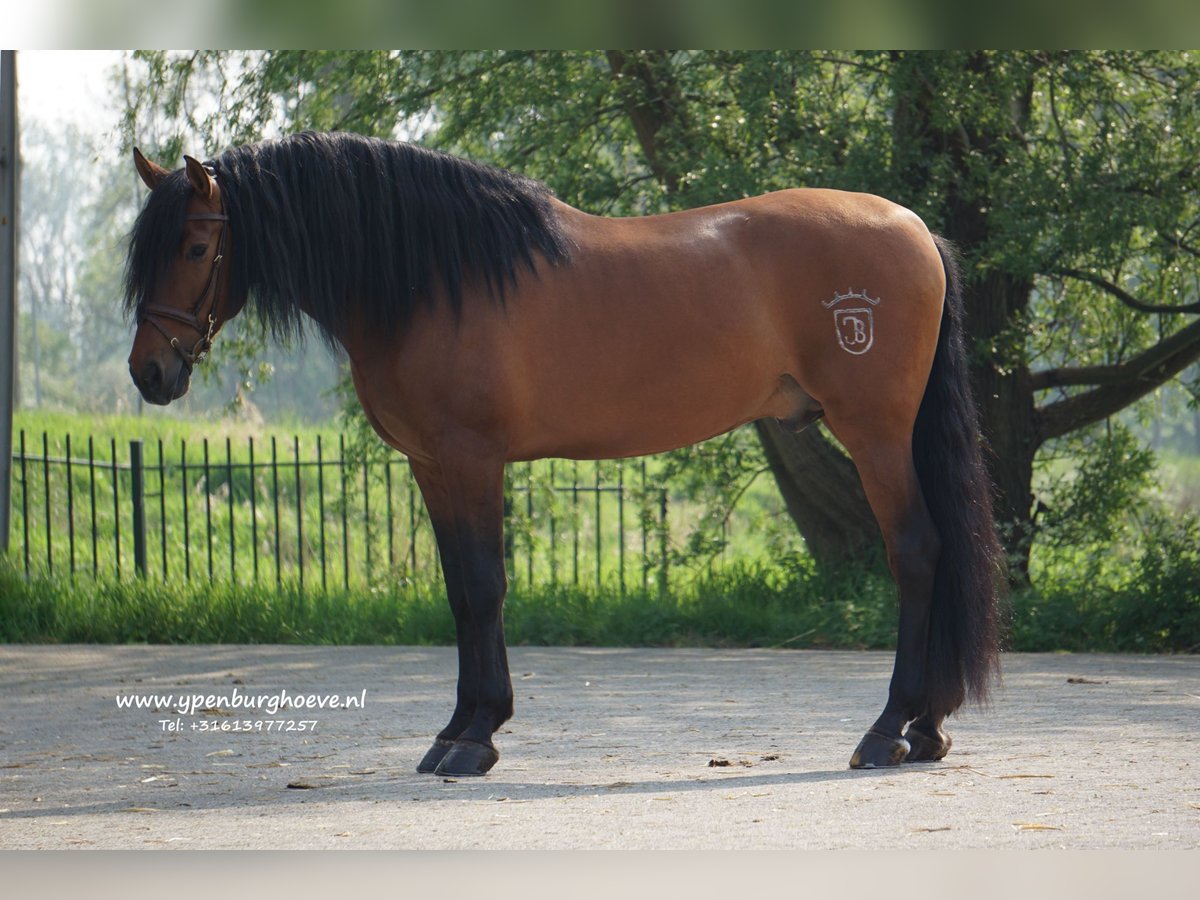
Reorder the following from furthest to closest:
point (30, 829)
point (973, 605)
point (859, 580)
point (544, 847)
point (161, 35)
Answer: point (859, 580) → point (973, 605) → point (161, 35) → point (30, 829) → point (544, 847)

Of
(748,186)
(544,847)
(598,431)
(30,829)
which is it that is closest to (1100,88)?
(748,186)

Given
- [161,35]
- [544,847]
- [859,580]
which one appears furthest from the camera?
[859,580]

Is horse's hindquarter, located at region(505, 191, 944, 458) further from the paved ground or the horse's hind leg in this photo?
the paved ground

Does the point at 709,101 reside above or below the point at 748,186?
above

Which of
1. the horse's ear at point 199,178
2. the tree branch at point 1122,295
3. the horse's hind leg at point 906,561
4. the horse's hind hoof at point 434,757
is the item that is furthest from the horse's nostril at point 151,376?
the tree branch at point 1122,295

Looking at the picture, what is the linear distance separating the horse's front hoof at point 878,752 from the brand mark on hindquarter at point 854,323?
4.53ft

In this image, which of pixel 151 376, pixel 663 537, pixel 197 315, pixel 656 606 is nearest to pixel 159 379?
pixel 151 376

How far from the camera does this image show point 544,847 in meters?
3.71

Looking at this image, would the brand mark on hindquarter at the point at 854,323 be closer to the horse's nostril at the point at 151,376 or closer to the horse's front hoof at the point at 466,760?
the horse's front hoof at the point at 466,760

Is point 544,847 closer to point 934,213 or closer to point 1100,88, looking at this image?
point 934,213

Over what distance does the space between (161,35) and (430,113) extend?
553cm

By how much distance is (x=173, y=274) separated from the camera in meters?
4.73

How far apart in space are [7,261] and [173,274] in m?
5.54

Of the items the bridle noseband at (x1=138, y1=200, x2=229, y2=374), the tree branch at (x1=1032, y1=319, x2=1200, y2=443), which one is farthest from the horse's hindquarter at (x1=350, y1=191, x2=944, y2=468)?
the tree branch at (x1=1032, y1=319, x2=1200, y2=443)
